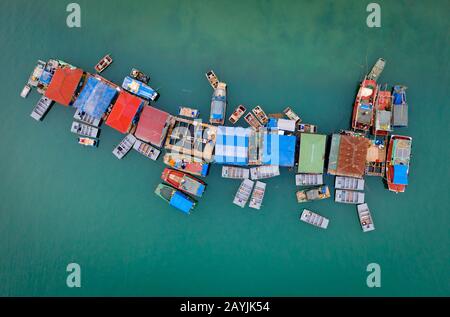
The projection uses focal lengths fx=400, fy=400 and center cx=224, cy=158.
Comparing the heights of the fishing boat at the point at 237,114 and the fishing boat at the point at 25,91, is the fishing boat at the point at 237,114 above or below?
below

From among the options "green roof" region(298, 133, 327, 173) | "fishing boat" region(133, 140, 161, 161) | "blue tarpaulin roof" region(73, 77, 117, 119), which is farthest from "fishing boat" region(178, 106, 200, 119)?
"green roof" region(298, 133, 327, 173)

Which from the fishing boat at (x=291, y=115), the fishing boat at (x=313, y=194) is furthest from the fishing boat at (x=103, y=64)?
the fishing boat at (x=313, y=194)

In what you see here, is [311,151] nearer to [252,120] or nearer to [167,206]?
[252,120]

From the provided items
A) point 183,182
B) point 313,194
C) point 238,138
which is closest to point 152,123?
point 183,182

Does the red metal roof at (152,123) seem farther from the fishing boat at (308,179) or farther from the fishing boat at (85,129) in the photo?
the fishing boat at (308,179)

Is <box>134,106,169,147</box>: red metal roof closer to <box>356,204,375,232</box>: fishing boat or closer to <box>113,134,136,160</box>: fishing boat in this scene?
<box>113,134,136,160</box>: fishing boat
